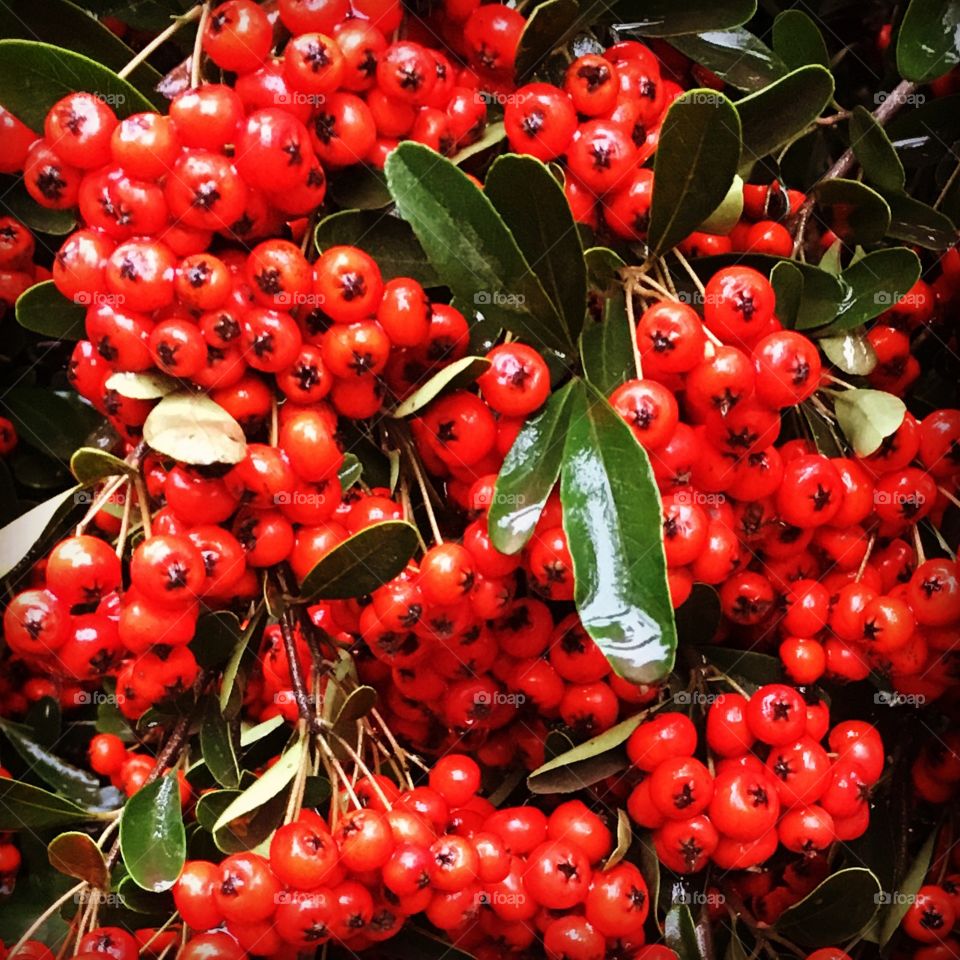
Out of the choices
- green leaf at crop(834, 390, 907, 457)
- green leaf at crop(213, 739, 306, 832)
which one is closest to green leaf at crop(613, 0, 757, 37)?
green leaf at crop(834, 390, 907, 457)

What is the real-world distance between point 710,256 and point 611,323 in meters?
0.16

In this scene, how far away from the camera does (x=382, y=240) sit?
42.8 inches

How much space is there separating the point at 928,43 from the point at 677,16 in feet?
1.07

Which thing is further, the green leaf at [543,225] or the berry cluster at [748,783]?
the berry cluster at [748,783]

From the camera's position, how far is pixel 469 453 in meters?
1.03

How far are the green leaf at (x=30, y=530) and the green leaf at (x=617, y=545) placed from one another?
0.52 meters

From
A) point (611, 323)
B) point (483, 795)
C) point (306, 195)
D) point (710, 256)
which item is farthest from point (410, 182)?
point (483, 795)

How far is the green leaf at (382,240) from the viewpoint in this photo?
3.46 ft

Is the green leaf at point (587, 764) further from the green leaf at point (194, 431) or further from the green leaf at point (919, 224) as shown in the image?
the green leaf at point (919, 224)

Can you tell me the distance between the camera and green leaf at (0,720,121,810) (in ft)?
4.48

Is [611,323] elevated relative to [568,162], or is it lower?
lower

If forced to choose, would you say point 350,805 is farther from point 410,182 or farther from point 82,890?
point 410,182

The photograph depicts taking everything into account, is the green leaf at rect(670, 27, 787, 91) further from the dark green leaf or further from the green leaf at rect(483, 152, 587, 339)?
the dark green leaf

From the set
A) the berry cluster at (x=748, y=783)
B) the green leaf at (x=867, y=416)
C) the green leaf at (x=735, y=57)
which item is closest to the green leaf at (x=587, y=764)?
the berry cluster at (x=748, y=783)
